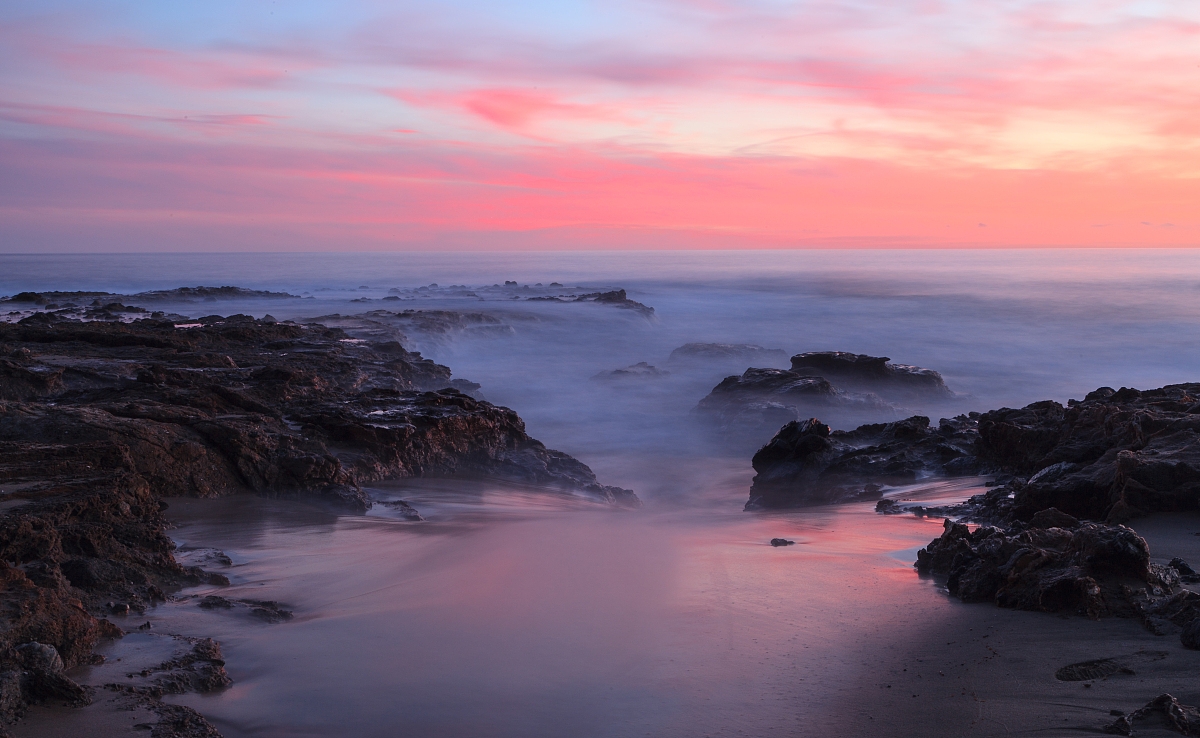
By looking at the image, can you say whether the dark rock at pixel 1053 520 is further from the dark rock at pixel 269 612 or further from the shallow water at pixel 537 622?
the dark rock at pixel 269 612

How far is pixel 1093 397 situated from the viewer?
9.67 meters

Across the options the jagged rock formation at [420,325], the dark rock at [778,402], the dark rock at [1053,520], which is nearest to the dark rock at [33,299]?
the jagged rock formation at [420,325]

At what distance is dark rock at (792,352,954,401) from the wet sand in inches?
411

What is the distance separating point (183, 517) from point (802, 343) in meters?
26.7

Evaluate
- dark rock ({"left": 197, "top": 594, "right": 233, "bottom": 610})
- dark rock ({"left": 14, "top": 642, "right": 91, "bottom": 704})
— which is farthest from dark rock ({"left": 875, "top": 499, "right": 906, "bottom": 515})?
dark rock ({"left": 14, "top": 642, "right": 91, "bottom": 704})

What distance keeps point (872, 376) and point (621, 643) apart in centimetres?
1352

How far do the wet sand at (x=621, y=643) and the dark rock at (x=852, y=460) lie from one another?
277 cm

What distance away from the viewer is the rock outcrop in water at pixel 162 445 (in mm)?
4059

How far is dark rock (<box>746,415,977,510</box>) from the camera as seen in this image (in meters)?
8.85

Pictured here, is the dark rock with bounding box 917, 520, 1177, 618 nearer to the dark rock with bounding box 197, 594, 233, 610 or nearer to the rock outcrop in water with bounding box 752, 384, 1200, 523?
the rock outcrop in water with bounding box 752, 384, 1200, 523

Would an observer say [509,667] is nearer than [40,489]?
Yes

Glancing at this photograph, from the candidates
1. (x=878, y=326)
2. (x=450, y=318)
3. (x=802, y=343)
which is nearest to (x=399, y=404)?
(x=450, y=318)

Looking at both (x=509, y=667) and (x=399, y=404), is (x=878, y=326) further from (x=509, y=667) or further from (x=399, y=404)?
(x=509, y=667)

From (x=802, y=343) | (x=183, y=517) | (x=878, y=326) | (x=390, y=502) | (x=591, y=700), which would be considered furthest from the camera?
(x=878, y=326)
